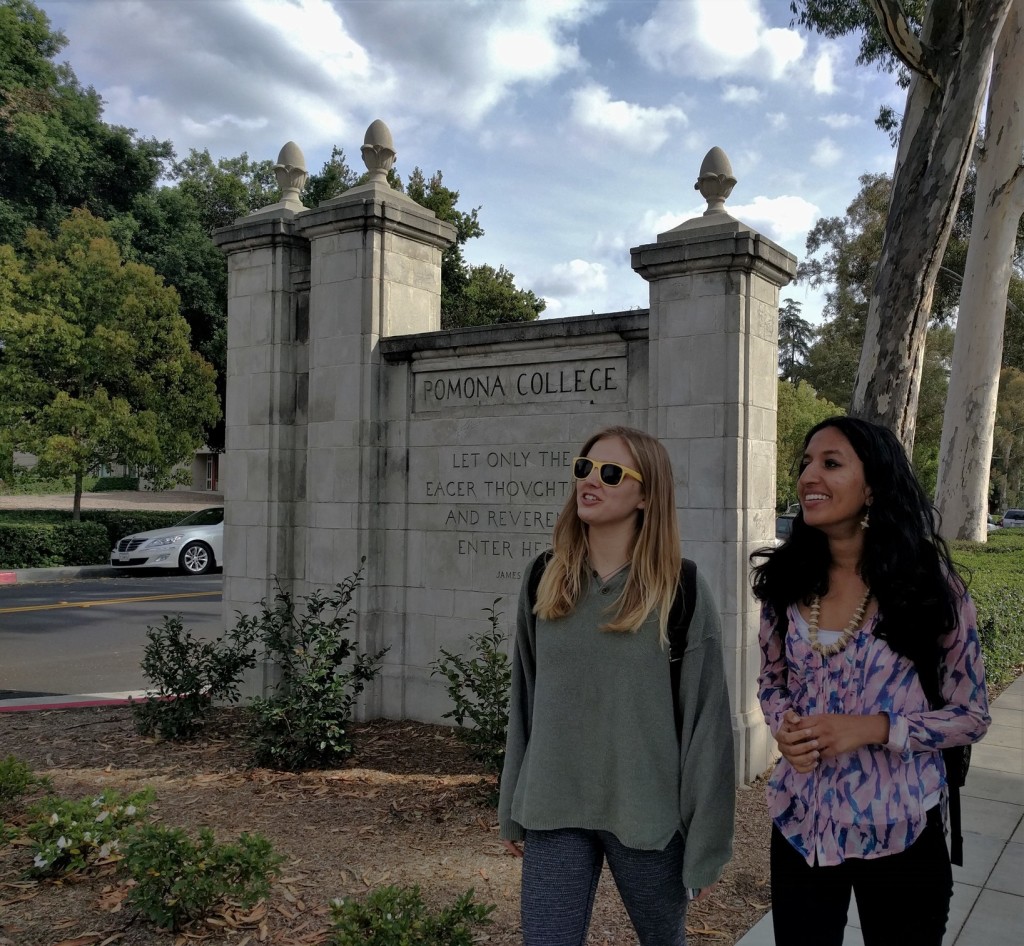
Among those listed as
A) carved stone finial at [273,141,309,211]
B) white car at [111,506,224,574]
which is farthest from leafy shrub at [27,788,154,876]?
white car at [111,506,224,574]

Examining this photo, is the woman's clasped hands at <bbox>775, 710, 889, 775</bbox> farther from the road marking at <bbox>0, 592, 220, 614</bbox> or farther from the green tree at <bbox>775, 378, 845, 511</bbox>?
the green tree at <bbox>775, 378, 845, 511</bbox>

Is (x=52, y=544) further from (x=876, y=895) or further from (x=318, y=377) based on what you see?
(x=876, y=895)

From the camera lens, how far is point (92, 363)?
19.6 meters

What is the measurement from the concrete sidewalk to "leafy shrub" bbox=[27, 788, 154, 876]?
2688 mm

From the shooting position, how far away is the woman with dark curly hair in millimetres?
2207

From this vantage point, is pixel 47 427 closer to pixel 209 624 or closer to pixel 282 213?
pixel 209 624

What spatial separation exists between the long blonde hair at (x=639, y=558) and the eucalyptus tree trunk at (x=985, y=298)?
47.7ft

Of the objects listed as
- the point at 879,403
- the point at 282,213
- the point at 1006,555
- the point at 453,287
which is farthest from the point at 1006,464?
the point at 282,213

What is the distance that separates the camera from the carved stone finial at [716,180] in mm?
5582

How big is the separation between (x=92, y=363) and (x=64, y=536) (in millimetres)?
3804

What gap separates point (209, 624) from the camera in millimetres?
11938

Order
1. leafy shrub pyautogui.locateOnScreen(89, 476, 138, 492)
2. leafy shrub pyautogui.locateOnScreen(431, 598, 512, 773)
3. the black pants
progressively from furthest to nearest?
leafy shrub pyautogui.locateOnScreen(89, 476, 138, 492) → leafy shrub pyautogui.locateOnScreen(431, 598, 512, 773) → the black pants

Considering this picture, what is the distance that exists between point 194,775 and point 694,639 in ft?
13.8

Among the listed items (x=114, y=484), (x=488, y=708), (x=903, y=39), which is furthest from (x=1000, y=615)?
(x=114, y=484)
